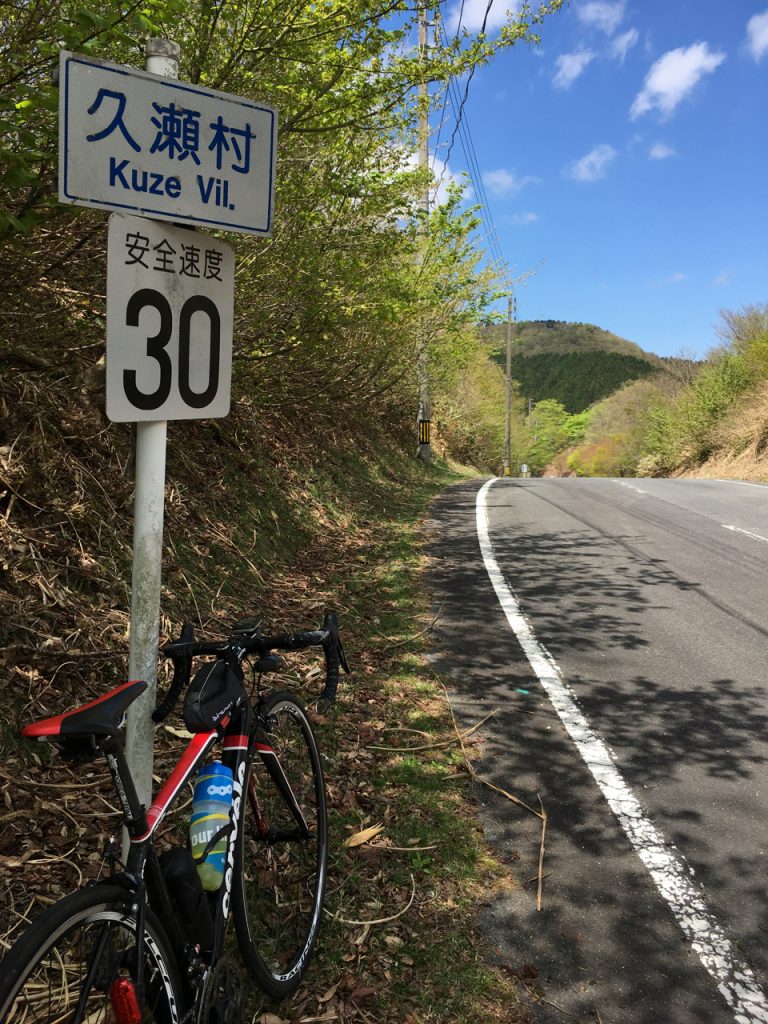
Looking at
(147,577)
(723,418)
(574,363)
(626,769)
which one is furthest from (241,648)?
(574,363)

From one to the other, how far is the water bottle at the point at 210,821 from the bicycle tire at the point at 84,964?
271mm

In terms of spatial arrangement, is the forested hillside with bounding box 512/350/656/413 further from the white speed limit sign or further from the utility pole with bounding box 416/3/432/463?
the white speed limit sign

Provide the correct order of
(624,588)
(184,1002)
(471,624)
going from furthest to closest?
(624,588)
(471,624)
(184,1002)

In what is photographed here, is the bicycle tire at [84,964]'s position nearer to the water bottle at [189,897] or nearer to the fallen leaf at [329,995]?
the water bottle at [189,897]

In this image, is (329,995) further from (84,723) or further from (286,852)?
(84,723)

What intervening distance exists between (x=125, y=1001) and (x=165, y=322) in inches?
72.7

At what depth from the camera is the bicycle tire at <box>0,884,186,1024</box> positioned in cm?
142

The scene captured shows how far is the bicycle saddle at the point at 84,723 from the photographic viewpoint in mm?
1592

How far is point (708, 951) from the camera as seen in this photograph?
2637mm

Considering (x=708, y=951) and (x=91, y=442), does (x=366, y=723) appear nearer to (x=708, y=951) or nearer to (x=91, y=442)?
(x=708, y=951)

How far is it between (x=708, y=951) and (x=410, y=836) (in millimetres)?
1304

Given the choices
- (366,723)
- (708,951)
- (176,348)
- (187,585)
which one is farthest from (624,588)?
(176,348)

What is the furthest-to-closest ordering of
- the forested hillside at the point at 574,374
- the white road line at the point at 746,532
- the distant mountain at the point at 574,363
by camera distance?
1. the distant mountain at the point at 574,363
2. the forested hillside at the point at 574,374
3. the white road line at the point at 746,532

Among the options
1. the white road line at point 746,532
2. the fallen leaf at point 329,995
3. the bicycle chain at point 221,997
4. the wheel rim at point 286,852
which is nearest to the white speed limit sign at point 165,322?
the wheel rim at point 286,852
